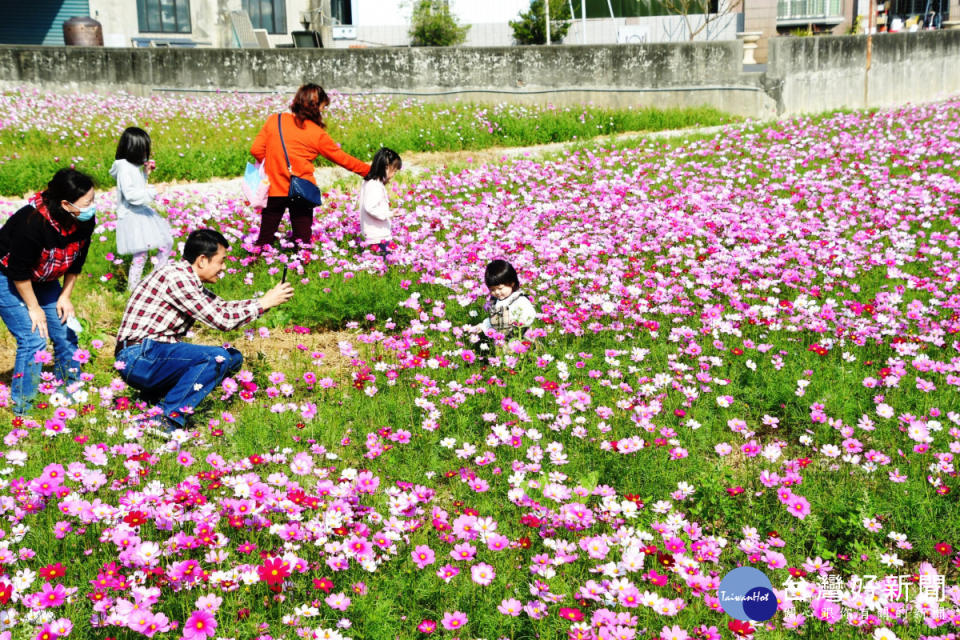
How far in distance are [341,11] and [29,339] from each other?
126 ft

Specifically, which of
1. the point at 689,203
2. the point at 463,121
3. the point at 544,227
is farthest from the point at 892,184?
the point at 463,121

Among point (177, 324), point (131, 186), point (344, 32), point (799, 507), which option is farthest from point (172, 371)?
point (344, 32)

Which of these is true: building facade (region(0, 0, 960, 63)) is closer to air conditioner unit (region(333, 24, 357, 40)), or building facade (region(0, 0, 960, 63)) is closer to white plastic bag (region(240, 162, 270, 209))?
air conditioner unit (region(333, 24, 357, 40))

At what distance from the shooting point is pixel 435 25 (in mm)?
37750

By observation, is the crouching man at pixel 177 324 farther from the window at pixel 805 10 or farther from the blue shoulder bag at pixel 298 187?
the window at pixel 805 10

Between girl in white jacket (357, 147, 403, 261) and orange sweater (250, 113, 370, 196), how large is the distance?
1.02 feet

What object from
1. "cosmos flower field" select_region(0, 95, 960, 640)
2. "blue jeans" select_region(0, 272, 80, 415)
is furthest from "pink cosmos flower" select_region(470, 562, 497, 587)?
"blue jeans" select_region(0, 272, 80, 415)

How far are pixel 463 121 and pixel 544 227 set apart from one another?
737 centimetres

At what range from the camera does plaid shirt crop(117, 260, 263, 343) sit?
4805 millimetres

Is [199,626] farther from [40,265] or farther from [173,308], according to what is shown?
[40,265]

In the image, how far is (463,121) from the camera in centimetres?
1590

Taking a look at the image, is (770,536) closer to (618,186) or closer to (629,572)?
(629,572)

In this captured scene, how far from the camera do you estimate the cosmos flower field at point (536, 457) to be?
319cm

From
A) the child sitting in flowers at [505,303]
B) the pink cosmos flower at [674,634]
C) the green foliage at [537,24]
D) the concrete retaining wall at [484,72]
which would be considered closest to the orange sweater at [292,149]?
the child sitting in flowers at [505,303]
